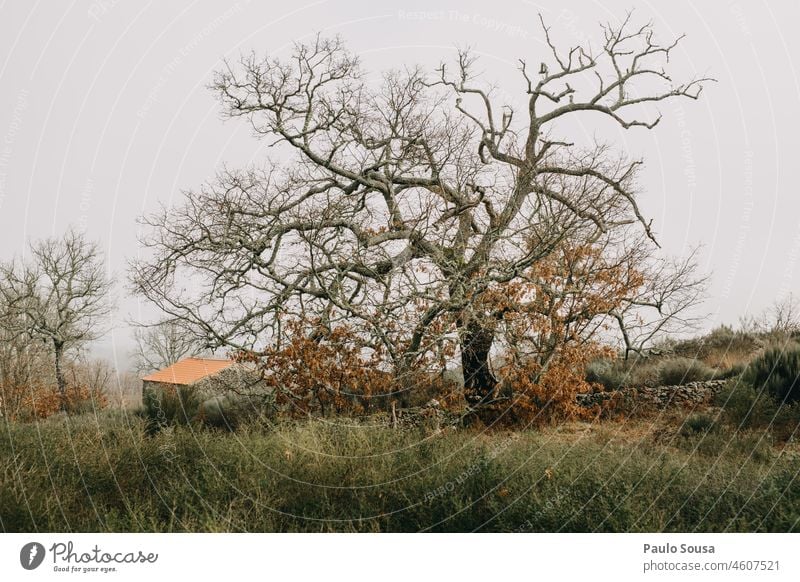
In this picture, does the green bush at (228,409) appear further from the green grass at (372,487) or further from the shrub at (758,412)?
the shrub at (758,412)

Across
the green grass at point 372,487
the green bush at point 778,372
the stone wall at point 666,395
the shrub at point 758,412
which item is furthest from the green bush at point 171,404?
the green bush at point 778,372

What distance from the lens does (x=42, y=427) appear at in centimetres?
1085

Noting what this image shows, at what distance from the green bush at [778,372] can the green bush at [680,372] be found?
1.65 meters

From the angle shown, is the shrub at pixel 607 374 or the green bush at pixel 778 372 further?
the shrub at pixel 607 374

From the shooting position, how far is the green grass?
6.95 meters

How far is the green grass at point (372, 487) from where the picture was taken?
6.95 m

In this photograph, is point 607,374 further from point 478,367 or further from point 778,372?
point 478,367

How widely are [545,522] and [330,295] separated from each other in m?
5.47

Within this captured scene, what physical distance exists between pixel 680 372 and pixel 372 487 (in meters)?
12.6

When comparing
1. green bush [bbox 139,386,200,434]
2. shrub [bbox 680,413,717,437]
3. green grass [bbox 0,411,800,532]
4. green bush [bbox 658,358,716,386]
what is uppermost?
green bush [bbox 139,386,200,434]

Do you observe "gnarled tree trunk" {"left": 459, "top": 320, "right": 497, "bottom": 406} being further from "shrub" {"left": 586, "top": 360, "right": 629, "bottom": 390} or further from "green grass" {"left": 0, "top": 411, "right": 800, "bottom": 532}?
"green grass" {"left": 0, "top": 411, "right": 800, "bottom": 532}

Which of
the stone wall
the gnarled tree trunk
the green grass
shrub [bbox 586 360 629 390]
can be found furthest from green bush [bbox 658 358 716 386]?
the green grass

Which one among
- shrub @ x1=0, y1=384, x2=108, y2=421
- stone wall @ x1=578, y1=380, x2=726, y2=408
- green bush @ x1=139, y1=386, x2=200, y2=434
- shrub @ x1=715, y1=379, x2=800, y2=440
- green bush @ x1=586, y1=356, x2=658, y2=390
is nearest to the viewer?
shrub @ x1=715, y1=379, x2=800, y2=440
